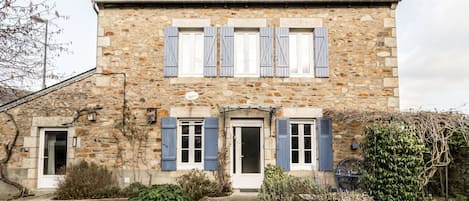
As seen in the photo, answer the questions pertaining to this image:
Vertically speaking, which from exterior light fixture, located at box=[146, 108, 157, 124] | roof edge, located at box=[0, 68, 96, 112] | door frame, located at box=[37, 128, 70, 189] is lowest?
door frame, located at box=[37, 128, 70, 189]

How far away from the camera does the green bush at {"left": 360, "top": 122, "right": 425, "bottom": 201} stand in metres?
5.91

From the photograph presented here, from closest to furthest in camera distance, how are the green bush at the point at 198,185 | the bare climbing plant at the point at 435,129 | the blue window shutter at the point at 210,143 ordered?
the bare climbing plant at the point at 435,129, the green bush at the point at 198,185, the blue window shutter at the point at 210,143

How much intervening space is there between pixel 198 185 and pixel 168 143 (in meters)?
1.30

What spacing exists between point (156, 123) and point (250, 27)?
10.7 feet

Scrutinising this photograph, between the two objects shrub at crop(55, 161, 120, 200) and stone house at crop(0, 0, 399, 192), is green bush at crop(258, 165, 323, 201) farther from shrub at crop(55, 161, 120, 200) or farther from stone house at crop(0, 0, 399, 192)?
shrub at crop(55, 161, 120, 200)

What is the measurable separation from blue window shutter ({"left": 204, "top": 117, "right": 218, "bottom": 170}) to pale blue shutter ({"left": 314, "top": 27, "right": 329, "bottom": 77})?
2784mm

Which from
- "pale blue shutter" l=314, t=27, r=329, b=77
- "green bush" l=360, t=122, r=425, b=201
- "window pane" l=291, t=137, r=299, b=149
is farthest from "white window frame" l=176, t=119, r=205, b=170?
"green bush" l=360, t=122, r=425, b=201

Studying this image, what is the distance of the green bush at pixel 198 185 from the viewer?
731 cm

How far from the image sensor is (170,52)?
844cm

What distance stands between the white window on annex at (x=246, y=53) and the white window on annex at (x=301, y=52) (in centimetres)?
86

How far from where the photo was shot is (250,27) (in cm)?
856

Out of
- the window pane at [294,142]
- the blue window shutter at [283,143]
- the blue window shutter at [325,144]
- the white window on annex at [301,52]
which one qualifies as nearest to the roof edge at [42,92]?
the blue window shutter at [283,143]

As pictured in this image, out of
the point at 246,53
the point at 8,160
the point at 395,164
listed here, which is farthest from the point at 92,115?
the point at 395,164

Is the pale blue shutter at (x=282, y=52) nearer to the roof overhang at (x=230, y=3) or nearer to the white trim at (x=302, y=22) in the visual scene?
the white trim at (x=302, y=22)
